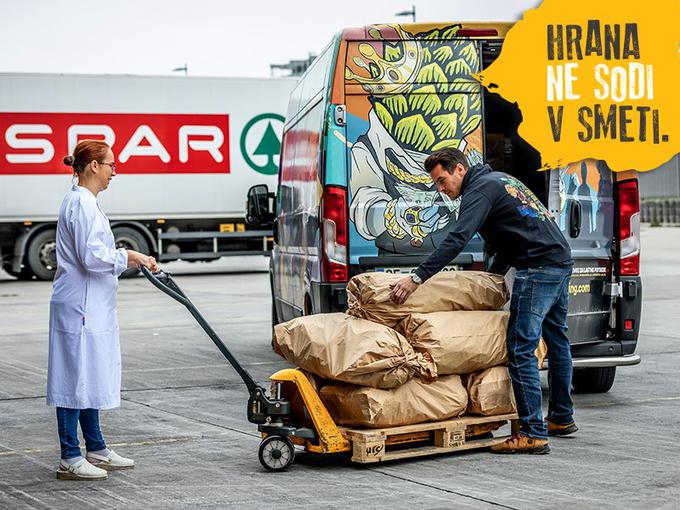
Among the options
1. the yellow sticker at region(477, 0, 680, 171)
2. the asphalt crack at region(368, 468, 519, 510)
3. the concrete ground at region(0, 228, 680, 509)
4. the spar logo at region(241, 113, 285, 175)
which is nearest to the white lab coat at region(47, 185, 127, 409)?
the concrete ground at region(0, 228, 680, 509)

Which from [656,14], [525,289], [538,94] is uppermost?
[656,14]

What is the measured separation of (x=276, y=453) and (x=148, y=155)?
20.1m

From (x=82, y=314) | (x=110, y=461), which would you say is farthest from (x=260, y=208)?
(x=82, y=314)

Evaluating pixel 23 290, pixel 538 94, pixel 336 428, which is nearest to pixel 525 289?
pixel 336 428

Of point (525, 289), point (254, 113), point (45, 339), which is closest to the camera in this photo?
point (525, 289)

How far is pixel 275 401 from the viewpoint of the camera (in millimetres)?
7016

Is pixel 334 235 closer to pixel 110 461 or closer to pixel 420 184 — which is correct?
pixel 420 184

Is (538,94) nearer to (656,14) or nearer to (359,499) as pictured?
(656,14)

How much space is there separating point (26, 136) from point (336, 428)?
20.0m

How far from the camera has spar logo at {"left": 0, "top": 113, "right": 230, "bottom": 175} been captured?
25.5m

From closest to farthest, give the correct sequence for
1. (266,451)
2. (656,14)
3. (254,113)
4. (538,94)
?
1. (266,451)
2. (538,94)
3. (656,14)
4. (254,113)

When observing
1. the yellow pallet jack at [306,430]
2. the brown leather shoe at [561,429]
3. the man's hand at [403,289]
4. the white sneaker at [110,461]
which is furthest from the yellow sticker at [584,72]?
the white sneaker at [110,461]

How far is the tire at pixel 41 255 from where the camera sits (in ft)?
85.4

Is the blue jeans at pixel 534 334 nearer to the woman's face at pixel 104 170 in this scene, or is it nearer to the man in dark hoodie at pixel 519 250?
the man in dark hoodie at pixel 519 250
